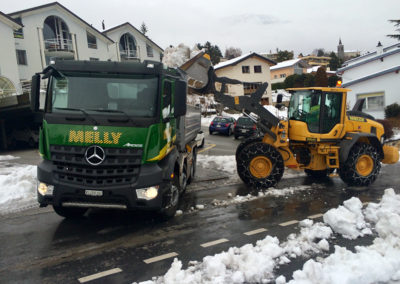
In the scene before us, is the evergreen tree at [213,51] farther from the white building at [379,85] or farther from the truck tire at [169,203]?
the truck tire at [169,203]

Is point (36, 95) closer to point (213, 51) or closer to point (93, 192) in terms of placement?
point (93, 192)

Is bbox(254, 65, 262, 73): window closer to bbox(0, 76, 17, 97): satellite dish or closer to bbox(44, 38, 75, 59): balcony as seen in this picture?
bbox(44, 38, 75, 59): balcony

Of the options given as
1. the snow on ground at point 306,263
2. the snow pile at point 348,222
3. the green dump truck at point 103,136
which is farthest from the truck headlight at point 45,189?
the snow pile at point 348,222

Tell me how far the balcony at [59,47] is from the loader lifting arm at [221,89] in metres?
25.1

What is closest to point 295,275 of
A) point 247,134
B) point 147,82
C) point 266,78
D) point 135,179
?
point 135,179

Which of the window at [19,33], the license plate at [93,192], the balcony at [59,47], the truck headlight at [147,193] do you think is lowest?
the truck headlight at [147,193]

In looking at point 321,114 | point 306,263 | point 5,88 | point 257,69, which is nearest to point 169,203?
point 306,263

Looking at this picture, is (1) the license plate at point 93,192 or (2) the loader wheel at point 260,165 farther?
(2) the loader wheel at point 260,165

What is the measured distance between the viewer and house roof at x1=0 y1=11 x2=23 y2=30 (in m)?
25.7

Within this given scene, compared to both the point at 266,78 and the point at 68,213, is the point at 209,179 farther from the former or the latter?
the point at 266,78

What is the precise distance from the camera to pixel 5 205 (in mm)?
8539

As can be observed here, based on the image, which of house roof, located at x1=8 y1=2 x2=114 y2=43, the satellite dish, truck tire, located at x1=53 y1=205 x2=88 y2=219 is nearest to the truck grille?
truck tire, located at x1=53 y1=205 x2=88 y2=219

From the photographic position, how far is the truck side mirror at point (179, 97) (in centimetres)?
651

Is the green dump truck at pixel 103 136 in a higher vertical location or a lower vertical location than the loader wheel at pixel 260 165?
higher
